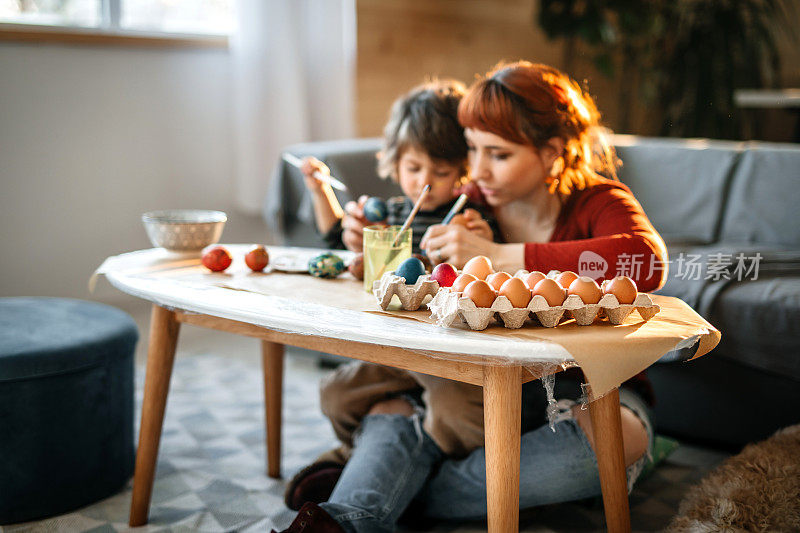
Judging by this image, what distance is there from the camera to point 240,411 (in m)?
1.97

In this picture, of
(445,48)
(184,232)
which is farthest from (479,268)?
(445,48)

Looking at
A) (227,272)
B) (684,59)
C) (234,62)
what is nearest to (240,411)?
(227,272)

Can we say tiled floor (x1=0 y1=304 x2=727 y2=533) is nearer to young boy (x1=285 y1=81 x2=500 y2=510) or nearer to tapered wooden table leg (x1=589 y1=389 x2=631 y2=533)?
young boy (x1=285 y1=81 x2=500 y2=510)

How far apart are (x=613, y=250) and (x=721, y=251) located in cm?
104

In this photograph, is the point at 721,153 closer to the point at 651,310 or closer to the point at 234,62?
the point at 651,310

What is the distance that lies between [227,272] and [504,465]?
0.60m

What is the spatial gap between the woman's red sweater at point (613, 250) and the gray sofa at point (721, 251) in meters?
0.59

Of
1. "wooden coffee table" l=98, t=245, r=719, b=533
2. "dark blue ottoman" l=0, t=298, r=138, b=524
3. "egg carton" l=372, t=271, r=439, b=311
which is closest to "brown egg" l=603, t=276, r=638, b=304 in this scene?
"wooden coffee table" l=98, t=245, r=719, b=533

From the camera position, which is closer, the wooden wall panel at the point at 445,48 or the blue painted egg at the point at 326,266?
the blue painted egg at the point at 326,266

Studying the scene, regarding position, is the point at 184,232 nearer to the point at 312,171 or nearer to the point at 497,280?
the point at 312,171

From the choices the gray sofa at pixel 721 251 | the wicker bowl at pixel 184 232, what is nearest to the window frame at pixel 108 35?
the gray sofa at pixel 721 251

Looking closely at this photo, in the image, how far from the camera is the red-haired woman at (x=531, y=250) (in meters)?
1.15

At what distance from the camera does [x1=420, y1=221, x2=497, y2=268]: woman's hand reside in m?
1.14

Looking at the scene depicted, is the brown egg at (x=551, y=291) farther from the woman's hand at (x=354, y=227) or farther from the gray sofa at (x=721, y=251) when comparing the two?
the gray sofa at (x=721, y=251)
